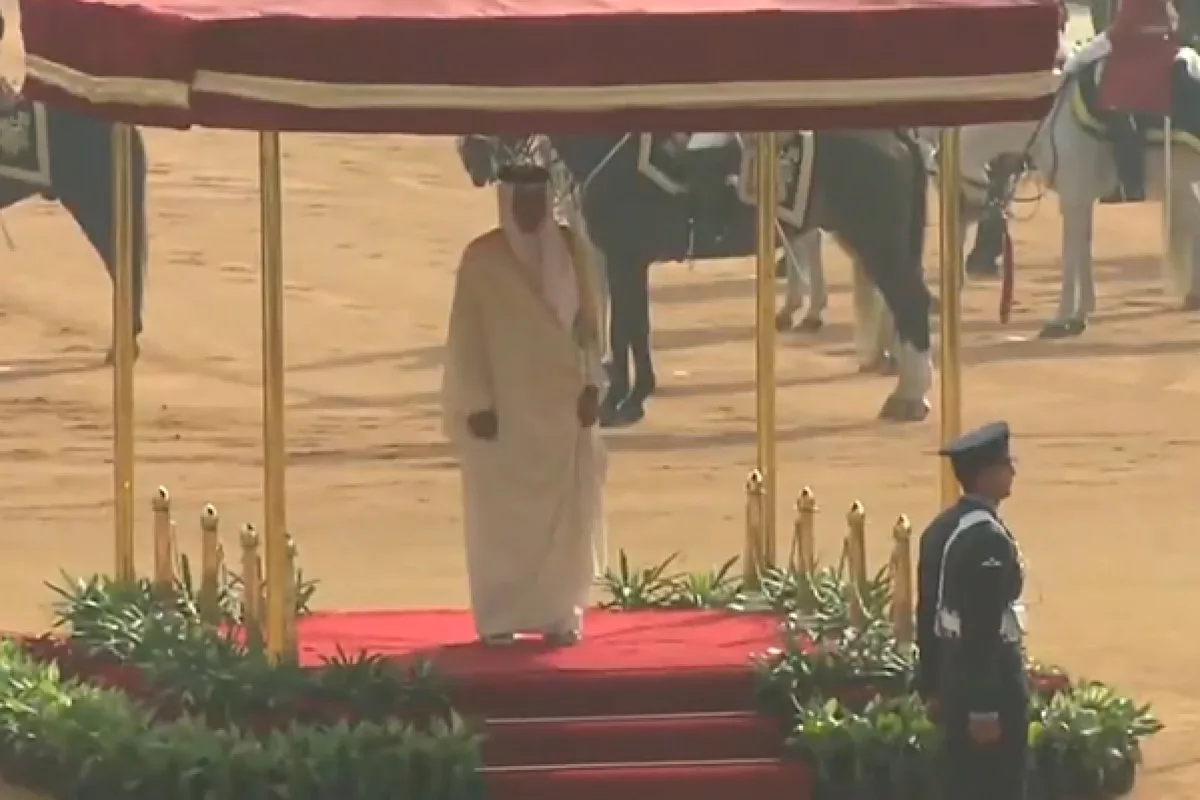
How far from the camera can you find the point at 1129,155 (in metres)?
25.0

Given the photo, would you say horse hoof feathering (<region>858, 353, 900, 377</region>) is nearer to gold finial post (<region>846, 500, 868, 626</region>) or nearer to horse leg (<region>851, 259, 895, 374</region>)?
horse leg (<region>851, 259, 895, 374</region>)

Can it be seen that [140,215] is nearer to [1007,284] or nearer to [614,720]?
[1007,284]

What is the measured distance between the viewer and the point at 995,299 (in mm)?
26484

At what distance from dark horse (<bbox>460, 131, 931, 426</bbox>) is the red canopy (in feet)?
30.4

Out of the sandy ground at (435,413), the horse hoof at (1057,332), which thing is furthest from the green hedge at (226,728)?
the horse hoof at (1057,332)

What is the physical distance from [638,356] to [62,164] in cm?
383

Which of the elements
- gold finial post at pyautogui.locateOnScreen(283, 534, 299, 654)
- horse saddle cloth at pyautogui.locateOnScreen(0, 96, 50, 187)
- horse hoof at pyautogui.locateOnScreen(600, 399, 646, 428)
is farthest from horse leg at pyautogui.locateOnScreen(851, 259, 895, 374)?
gold finial post at pyautogui.locateOnScreen(283, 534, 299, 654)

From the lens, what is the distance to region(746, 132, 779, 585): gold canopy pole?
1380cm

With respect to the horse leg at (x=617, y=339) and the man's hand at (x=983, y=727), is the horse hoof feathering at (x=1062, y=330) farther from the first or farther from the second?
the man's hand at (x=983, y=727)

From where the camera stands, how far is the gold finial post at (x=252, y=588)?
12359 millimetres

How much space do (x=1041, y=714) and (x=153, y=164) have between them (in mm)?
19794

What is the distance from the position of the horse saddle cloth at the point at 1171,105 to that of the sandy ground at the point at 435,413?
4.21 ft

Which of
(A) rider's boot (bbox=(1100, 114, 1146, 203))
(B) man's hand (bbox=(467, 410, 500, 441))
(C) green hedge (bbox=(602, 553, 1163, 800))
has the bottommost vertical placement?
(C) green hedge (bbox=(602, 553, 1163, 800))

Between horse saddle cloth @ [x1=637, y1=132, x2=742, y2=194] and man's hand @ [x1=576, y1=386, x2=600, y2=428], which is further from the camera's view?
horse saddle cloth @ [x1=637, y1=132, x2=742, y2=194]
